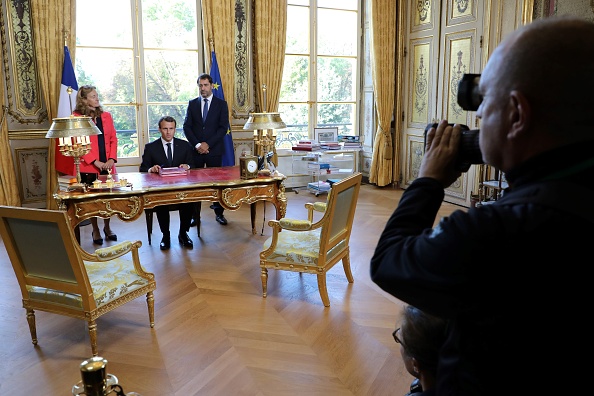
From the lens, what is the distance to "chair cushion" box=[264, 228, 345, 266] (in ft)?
11.6

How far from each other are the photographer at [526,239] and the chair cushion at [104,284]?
2.46 m

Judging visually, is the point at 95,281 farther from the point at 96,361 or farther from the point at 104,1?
the point at 104,1

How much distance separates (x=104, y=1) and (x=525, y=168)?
664 centimetres

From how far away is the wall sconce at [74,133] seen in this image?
374 centimetres

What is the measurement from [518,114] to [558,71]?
77mm

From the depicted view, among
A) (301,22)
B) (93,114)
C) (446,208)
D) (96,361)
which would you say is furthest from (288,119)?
(96,361)

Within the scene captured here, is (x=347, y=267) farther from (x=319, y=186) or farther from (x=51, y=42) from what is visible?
(x=51, y=42)

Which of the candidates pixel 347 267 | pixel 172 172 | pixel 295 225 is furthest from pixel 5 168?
pixel 347 267

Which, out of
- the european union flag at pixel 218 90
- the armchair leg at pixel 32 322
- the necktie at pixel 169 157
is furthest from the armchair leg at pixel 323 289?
the european union flag at pixel 218 90

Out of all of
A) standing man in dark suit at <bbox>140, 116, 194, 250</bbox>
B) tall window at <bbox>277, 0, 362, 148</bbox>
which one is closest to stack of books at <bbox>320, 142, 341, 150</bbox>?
tall window at <bbox>277, 0, 362, 148</bbox>

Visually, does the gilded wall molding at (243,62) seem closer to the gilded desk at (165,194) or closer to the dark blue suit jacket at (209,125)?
the dark blue suit jacket at (209,125)

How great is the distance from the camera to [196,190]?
13.9 feet

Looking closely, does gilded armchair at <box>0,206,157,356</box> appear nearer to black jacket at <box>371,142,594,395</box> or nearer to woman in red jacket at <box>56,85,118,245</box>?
woman in red jacket at <box>56,85,118,245</box>

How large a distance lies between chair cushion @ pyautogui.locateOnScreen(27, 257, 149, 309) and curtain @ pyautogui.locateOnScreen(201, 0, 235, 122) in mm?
3995
